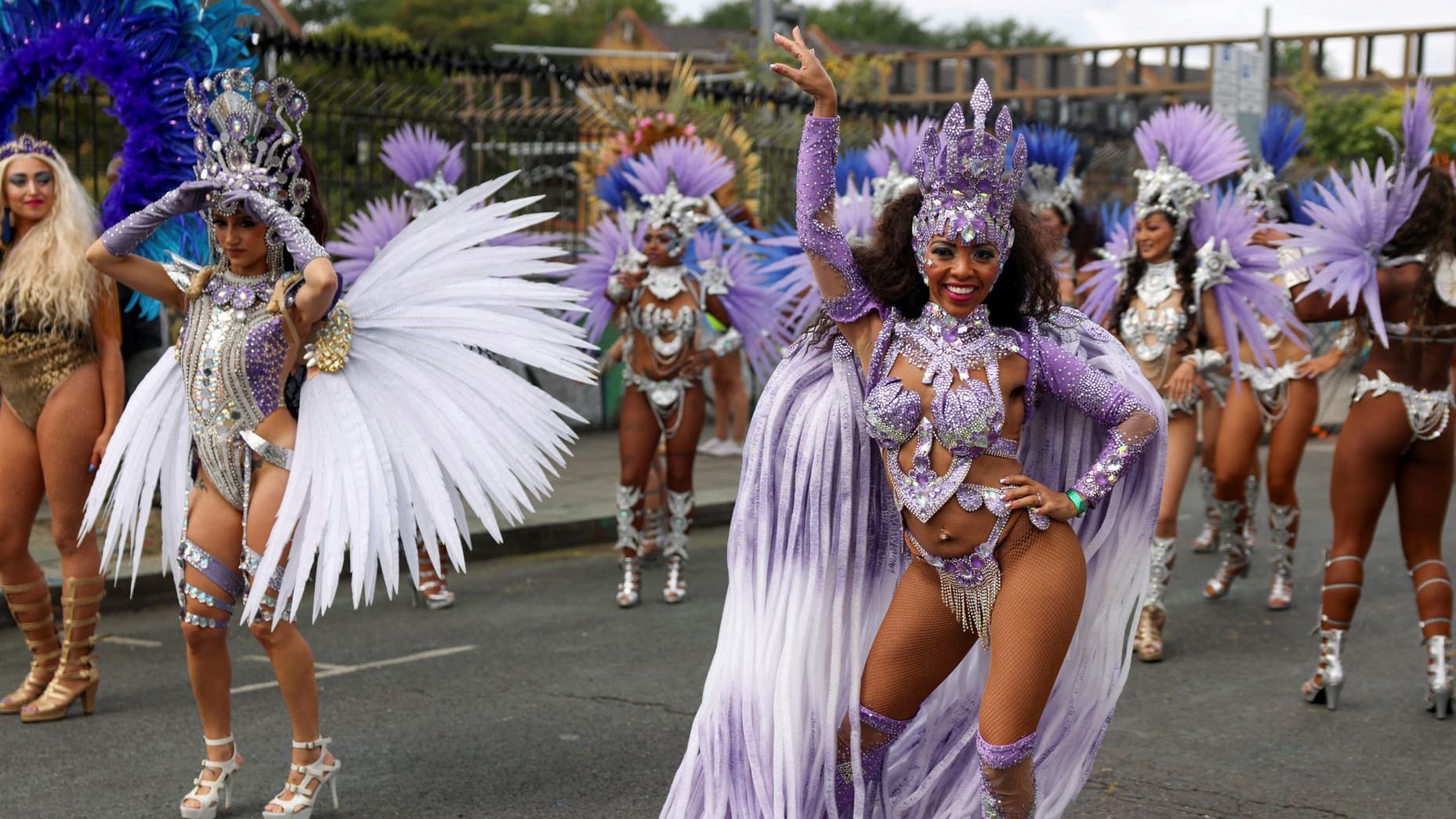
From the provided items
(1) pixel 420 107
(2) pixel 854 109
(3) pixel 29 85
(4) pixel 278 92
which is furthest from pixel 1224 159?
(2) pixel 854 109

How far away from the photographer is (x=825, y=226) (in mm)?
4059

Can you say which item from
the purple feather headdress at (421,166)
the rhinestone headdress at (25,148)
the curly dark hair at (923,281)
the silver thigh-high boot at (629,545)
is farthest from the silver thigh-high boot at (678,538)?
the curly dark hair at (923,281)

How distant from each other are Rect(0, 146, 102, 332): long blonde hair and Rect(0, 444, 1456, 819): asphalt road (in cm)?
156

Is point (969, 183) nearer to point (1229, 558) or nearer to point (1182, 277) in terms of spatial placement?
point (1182, 277)

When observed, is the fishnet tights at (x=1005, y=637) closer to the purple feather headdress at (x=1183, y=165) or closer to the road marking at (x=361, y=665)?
the road marking at (x=361, y=665)

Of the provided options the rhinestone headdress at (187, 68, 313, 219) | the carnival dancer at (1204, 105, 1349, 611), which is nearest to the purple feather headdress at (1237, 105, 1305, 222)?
the carnival dancer at (1204, 105, 1349, 611)

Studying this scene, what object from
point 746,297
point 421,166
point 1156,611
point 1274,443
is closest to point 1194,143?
point 1274,443

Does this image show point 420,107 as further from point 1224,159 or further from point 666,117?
point 1224,159

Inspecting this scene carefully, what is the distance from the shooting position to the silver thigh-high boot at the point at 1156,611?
7.25 meters

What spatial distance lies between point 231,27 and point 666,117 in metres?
4.99

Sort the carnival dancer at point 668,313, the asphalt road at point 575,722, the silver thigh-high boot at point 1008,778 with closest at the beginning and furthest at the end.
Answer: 1. the silver thigh-high boot at point 1008,778
2. the asphalt road at point 575,722
3. the carnival dancer at point 668,313

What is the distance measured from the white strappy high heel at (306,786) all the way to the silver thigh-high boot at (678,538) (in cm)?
376

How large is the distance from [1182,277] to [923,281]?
3873 mm

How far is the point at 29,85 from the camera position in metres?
6.36
